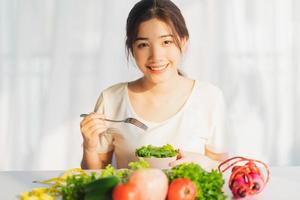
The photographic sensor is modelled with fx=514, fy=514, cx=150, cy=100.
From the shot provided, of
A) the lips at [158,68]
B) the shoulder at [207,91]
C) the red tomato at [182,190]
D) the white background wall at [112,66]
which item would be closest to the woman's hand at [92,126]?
the lips at [158,68]

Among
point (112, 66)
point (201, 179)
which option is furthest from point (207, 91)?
point (112, 66)

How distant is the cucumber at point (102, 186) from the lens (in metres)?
1.02

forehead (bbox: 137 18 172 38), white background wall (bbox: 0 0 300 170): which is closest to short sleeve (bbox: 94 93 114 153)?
forehead (bbox: 137 18 172 38)

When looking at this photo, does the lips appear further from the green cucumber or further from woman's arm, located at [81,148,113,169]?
the green cucumber

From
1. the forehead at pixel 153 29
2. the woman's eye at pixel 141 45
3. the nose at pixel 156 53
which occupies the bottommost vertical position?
the nose at pixel 156 53

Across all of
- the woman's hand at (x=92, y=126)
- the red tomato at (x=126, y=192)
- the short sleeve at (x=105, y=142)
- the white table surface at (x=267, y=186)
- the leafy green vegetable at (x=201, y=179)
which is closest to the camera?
the red tomato at (x=126, y=192)

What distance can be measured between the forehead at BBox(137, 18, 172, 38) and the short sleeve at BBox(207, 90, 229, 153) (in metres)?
0.37

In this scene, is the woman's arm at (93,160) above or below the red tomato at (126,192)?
below

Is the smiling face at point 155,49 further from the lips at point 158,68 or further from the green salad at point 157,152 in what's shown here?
the green salad at point 157,152

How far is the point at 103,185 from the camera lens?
3.37 feet

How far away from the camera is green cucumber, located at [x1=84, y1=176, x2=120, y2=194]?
3.34 ft

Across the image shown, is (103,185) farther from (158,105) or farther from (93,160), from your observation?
(158,105)

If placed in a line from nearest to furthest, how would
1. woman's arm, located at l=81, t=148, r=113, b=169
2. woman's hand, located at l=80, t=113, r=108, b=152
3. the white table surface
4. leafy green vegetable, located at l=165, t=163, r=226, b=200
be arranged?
leafy green vegetable, located at l=165, t=163, r=226, b=200 → the white table surface → woman's hand, located at l=80, t=113, r=108, b=152 → woman's arm, located at l=81, t=148, r=113, b=169

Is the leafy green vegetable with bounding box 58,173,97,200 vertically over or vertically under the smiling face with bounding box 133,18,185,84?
under
